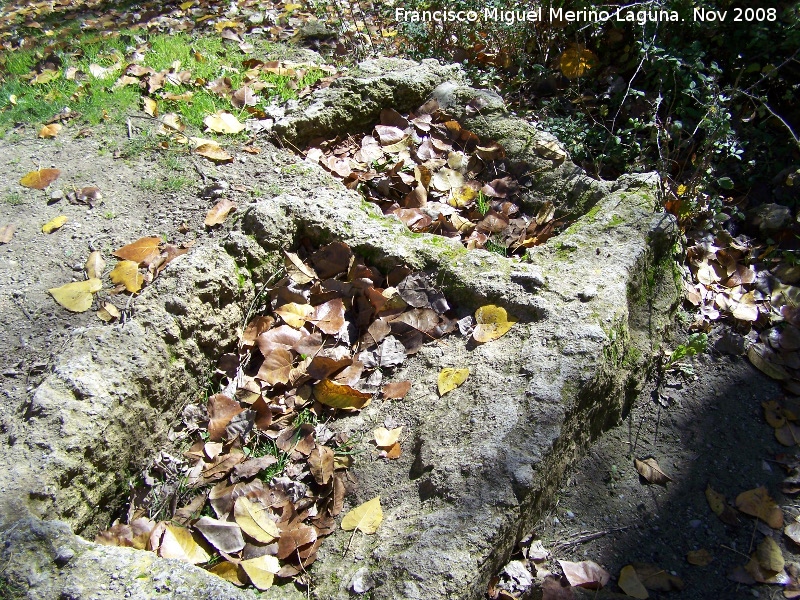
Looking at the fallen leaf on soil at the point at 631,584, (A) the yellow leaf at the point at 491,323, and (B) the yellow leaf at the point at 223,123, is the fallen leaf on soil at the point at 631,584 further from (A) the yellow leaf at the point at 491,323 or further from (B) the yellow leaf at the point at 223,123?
(B) the yellow leaf at the point at 223,123

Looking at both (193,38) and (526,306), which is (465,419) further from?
(193,38)

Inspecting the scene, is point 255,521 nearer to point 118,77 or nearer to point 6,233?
point 6,233

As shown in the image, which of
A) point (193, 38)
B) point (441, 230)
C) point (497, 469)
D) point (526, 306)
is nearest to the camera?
point (497, 469)

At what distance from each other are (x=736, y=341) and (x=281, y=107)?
2.81 m

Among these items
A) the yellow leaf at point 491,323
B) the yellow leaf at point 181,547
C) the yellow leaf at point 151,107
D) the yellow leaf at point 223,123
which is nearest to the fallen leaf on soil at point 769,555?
the yellow leaf at point 491,323

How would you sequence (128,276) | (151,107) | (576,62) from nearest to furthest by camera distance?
(128,276), (151,107), (576,62)

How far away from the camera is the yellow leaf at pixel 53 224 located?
2.97 meters

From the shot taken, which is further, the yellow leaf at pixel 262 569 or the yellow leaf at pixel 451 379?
the yellow leaf at pixel 451 379

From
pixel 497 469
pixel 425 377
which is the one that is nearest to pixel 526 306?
pixel 425 377

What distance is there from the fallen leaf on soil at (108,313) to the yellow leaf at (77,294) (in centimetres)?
7

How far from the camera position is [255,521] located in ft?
6.90

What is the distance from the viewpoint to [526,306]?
244cm

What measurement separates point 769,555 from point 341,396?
1630 mm

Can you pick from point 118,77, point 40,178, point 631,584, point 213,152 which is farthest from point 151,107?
point 631,584
